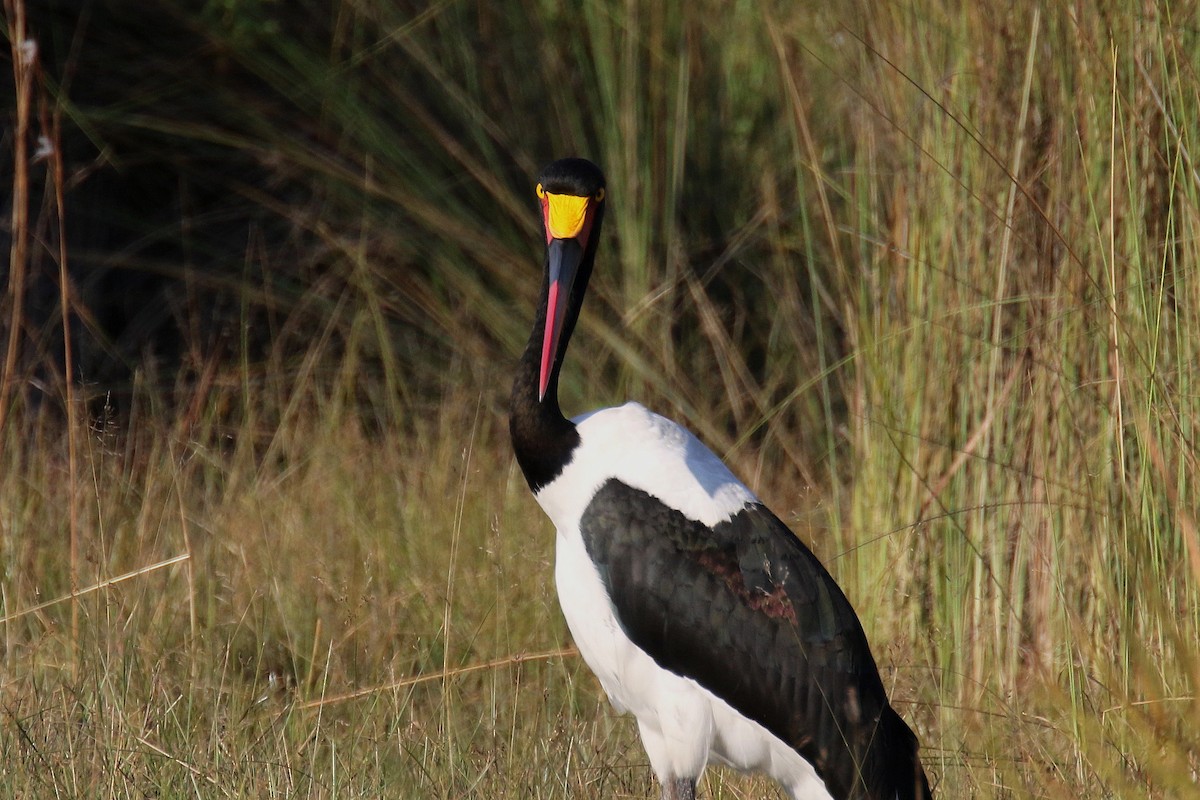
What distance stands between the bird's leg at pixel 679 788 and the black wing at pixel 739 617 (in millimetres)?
166

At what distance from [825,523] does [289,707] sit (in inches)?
87.8

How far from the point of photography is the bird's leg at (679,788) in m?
3.04

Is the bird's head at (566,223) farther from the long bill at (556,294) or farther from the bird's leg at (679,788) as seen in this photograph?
the bird's leg at (679,788)

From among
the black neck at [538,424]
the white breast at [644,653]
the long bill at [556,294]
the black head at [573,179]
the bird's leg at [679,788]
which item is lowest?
the bird's leg at [679,788]

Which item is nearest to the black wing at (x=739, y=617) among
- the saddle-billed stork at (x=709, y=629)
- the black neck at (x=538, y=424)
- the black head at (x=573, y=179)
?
the saddle-billed stork at (x=709, y=629)

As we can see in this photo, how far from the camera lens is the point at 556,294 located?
335 cm

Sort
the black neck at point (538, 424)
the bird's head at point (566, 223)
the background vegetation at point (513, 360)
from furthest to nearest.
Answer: the bird's head at point (566, 223), the black neck at point (538, 424), the background vegetation at point (513, 360)

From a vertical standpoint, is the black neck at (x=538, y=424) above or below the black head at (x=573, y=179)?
below

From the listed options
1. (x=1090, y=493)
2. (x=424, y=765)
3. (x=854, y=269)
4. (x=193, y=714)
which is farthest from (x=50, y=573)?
(x=1090, y=493)

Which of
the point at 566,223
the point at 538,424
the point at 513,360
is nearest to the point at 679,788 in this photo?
the point at 538,424

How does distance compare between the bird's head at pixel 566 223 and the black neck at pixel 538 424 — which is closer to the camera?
the black neck at pixel 538 424

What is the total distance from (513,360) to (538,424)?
268cm

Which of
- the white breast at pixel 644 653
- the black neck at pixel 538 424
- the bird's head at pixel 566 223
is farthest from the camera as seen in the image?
the bird's head at pixel 566 223

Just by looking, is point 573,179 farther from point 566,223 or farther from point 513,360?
point 513,360
